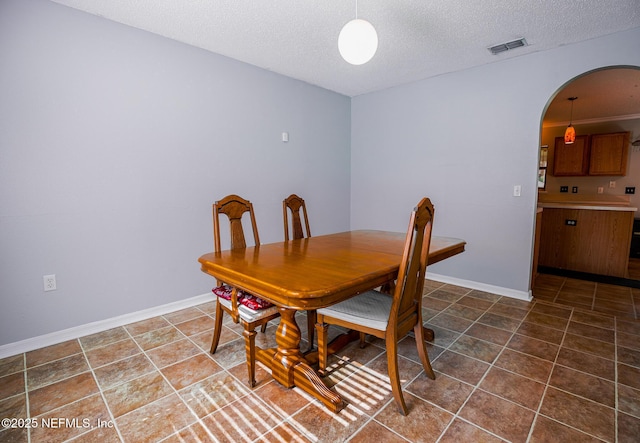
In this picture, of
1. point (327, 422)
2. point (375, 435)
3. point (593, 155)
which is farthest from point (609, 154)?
point (327, 422)

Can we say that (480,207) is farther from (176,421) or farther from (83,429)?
(83,429)

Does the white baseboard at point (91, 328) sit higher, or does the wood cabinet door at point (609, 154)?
the wood cabinet door at point (609, 154)

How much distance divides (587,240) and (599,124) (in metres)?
3.02

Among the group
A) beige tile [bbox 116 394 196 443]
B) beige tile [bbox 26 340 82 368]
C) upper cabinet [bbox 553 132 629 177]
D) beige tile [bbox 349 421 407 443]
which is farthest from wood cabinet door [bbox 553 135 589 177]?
beige tile [bbox 26 340 82 368]

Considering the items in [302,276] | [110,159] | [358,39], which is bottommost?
[302,276]

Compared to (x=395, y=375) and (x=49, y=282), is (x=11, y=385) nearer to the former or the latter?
(x=49, y=282)

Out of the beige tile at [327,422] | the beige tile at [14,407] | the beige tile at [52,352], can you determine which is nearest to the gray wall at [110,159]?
the beige tile at [52,352]

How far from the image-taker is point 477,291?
130 inches

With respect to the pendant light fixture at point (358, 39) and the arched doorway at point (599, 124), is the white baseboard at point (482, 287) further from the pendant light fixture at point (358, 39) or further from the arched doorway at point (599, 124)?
the pendant light fixture at point (358, 39)

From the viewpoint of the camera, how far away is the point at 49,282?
7.07ft

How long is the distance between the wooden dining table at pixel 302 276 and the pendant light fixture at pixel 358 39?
3.74 feet

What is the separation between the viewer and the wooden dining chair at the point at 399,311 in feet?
4.80

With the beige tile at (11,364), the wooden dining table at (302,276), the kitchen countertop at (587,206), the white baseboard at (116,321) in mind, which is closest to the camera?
the wooden dining table at (302,276)

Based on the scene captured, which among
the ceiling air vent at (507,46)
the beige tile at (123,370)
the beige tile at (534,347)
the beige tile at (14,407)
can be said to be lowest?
the beige tile at (534,347)
